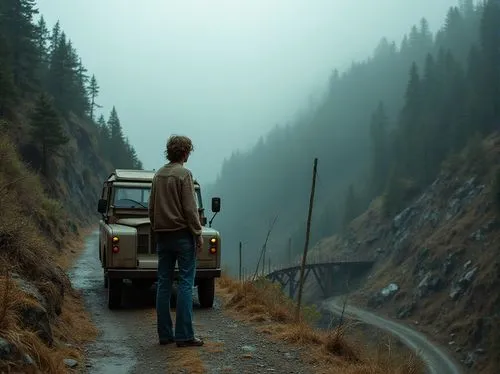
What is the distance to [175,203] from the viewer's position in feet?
20.0

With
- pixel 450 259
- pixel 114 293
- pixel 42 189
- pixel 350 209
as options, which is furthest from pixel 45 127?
pixel 350 209

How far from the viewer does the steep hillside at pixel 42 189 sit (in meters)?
5.15

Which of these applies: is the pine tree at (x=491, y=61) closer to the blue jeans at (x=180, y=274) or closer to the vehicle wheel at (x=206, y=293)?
the vehicle wheel at (x=206, y=293)

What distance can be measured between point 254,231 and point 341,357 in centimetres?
14391

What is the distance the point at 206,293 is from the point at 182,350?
3.69 metres

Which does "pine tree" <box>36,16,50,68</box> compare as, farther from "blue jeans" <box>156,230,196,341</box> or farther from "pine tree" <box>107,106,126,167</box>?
"blue jeans" <box>156,230,196,341</box>

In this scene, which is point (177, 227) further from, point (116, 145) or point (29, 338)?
point (116, 145)

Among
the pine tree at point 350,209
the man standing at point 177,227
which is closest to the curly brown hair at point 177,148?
the man standing at point 177,227

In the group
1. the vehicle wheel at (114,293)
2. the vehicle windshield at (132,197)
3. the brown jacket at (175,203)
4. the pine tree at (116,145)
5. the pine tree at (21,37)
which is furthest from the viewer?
the pine tree at (116,145)

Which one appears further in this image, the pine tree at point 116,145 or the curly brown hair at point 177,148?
the pine tree at point 116,145

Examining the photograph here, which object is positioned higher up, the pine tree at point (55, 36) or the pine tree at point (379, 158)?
the pine tree at point (55, 36)

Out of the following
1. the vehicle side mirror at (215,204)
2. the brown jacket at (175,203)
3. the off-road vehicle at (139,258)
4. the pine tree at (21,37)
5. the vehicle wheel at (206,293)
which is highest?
the pine tree at (21,37)

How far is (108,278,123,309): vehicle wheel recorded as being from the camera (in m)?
9.54

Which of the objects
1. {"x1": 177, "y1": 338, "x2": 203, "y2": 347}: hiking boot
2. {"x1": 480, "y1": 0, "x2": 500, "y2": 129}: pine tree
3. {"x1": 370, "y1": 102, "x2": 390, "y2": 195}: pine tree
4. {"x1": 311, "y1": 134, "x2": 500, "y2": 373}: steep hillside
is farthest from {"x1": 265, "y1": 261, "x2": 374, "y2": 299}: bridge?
{"x1": 177, "y1": 338, "x2": 203, "y2": 347}: hiking boot
